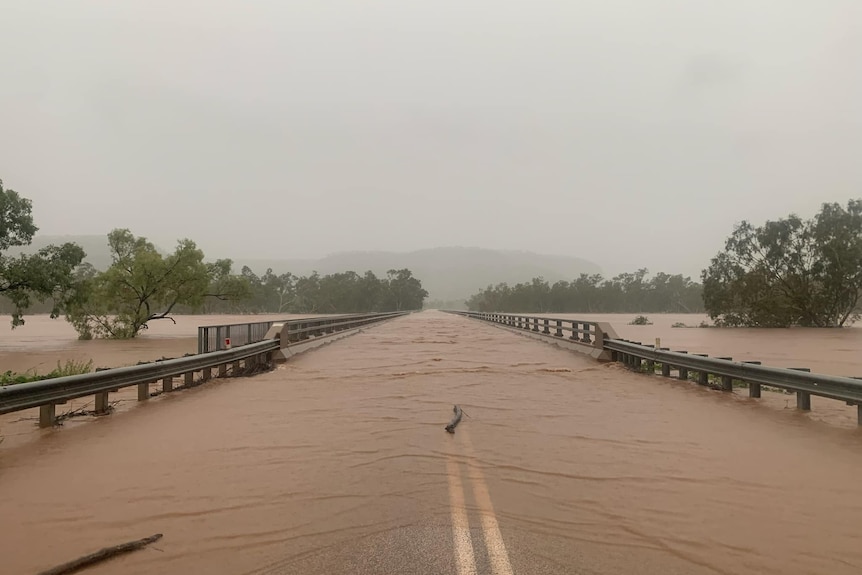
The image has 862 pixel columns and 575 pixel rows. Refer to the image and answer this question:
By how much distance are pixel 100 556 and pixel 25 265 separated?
35.3 metres

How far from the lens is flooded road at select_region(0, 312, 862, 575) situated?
3.70 metres

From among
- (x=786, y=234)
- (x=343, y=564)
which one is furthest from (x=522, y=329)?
(x=786, y=234)

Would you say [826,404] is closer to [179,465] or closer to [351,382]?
[351,382]

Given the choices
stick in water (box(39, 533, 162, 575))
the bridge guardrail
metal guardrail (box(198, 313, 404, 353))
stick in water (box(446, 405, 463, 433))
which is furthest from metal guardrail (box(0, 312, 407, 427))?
the bridge guardrail

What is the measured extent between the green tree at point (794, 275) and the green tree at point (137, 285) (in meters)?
49.2

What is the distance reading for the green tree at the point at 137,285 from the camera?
135 ft

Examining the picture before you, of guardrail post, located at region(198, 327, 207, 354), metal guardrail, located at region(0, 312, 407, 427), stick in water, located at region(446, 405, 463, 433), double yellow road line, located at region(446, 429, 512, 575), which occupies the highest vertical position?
guardrail post, located at region(198, 327, 207, 354)

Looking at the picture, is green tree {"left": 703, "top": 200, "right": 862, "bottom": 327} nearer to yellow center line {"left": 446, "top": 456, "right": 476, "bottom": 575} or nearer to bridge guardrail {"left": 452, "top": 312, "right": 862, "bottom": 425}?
bridge guardrail {"left": 452, "top": 312, "right": 862, "bottom": 425}

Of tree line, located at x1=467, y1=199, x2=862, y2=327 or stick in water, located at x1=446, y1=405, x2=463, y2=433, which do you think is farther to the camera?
tree line, located at x1=467, y1=199, x2=862, y2=327

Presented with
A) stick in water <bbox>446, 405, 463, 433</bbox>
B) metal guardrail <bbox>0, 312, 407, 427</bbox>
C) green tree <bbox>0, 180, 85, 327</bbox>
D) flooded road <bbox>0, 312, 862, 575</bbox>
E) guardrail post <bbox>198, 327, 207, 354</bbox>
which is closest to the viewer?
flooded road <bbox>0, 312, 862, 575</bbox>

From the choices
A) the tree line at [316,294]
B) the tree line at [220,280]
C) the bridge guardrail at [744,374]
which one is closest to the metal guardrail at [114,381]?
the bridge guardrail at [744,374]

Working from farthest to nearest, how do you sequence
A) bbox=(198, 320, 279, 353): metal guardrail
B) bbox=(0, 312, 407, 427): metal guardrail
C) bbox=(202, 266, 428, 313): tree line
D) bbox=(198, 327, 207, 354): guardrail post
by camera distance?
bbox=(202, 266, 428, 313): tree line, bbox=(198, 320, 279, 353): metal guardrail, bbox=(198, 327, 207, 354): guardrail post, bbox=(0, 312, 407, 427): metal guardrail

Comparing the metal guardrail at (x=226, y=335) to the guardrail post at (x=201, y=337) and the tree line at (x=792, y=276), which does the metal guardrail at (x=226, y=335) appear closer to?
the guardrail post at (x=201, y=337)

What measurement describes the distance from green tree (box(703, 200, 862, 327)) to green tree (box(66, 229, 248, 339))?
161 ft
